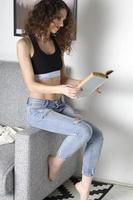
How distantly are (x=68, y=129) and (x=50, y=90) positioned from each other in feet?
0.86

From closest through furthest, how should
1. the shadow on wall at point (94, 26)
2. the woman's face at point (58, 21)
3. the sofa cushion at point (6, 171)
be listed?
1. the sofa cushion at point (6, 171)
2. the woman's face at point (58, 21)
3. the shadow on wall at point (94, 26)

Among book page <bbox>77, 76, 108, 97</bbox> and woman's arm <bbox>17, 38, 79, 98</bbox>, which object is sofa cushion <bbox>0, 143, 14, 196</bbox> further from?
book page <bbox>77, 76, 108, 97</bbox>

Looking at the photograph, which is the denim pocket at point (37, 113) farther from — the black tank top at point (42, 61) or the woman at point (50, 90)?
the black tank top at point (42, 61)

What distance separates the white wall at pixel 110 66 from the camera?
10.3 feet

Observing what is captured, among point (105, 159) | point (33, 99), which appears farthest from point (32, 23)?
point (105, 159)

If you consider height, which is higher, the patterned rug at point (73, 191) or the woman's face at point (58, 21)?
the woman's face at point (58, 21)

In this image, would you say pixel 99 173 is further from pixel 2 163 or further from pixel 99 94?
pixel 2 163

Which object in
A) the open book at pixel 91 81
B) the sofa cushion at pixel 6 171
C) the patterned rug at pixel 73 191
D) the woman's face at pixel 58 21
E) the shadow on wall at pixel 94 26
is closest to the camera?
the open book at pixel 91 81

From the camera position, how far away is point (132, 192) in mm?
3188

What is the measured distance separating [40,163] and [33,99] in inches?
15.4

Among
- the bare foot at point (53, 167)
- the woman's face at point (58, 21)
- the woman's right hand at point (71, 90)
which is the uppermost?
the woman's face at point (58, 21)

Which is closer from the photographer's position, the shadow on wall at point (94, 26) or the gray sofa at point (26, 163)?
the gray sofa at point (26, 163)

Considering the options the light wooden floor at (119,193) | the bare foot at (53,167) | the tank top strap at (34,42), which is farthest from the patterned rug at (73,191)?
the tank top strap at (34,42)

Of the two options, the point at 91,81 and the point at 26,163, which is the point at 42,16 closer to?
the point at 91,81
